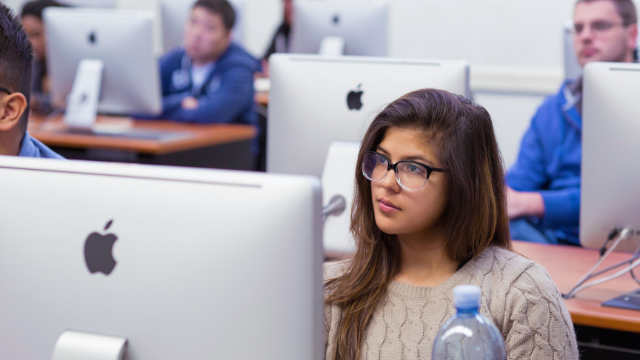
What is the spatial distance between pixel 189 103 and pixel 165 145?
67cm

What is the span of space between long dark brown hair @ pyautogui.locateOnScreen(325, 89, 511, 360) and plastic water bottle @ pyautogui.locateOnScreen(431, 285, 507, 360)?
0.21m

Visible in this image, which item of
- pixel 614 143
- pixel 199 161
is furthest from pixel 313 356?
pixel 199 161

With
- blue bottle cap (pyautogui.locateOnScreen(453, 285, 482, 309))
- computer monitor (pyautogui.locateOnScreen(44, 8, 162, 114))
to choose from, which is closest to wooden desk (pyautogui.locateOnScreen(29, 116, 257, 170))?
computer monitor (pyautogui.locateOnScreen(44, 8, 162, 114))

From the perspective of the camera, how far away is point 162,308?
2.27 ft

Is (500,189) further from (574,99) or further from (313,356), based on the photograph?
(574,99)

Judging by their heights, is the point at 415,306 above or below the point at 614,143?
below

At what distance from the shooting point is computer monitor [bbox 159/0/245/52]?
369cm

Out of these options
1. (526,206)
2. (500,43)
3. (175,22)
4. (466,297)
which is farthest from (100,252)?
(500,43)

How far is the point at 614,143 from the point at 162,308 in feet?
3.08

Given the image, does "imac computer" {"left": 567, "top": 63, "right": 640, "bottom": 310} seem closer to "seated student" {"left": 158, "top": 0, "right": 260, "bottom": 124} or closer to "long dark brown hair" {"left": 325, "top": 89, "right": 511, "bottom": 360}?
"long dark brown hair" {"left": 325, "top": 89, "right": 511, "bottom": 360}

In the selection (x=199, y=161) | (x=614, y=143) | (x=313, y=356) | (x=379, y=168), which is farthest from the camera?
(x=199, y=161)

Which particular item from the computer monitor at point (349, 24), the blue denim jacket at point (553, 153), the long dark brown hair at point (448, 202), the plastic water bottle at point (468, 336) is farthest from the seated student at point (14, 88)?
the computer monitor at point (349, 24)

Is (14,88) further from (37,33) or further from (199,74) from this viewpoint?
(37,33)

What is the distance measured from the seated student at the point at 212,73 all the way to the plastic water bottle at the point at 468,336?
2.61m
